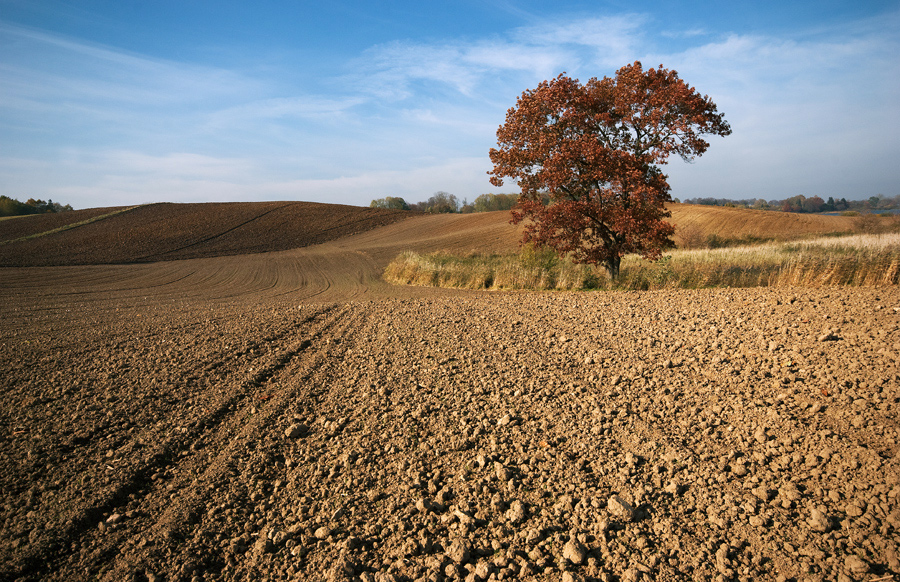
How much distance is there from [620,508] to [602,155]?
1102cm

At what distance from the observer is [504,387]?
5219mm

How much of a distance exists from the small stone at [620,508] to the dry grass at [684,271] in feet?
26.9

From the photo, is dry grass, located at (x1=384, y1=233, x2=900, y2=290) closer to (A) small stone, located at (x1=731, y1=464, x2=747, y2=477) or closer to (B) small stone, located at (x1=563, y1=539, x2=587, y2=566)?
(A) small stone, located at (x1=731, y1=464, x2=747, y2=477)

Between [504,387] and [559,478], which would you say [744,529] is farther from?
[504,387]

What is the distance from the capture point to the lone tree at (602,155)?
12.1 m

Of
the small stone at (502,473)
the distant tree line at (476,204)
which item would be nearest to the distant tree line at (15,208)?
the distant tree line at (476,204)

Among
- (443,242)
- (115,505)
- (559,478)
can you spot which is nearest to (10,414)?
(115,505)

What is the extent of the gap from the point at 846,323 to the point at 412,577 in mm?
5957

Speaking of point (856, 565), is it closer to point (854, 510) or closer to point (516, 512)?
point (854, 510)

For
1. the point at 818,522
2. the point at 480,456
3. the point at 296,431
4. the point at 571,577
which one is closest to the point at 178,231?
the point at 296,431

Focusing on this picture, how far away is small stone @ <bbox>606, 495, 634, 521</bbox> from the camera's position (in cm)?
293

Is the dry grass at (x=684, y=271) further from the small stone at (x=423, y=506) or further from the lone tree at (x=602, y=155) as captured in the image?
the small stone at (x=423, y=506)

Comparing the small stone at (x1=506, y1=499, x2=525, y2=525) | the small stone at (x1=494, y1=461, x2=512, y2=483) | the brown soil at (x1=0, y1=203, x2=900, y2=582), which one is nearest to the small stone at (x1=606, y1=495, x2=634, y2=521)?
the brown soil at (x1=0, y1=203, x2=900, y2=582)

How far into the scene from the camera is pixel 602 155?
12.3 metres
